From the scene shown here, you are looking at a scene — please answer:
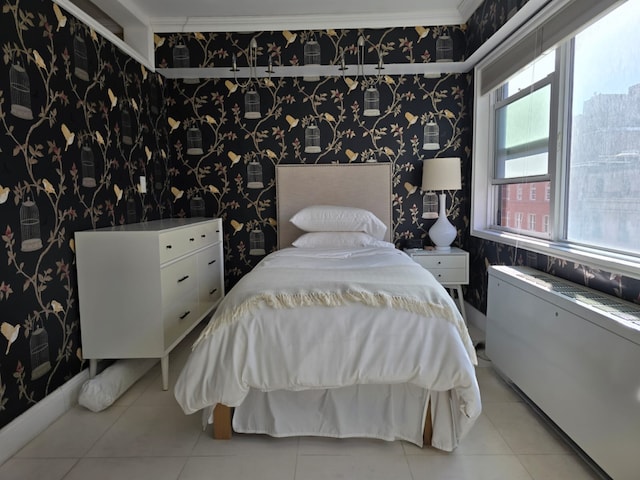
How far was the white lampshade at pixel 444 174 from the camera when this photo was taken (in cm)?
353

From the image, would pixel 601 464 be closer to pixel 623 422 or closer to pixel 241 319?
pixel 623 422

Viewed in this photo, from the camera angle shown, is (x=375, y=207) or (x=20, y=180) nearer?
(x=20, y=180)

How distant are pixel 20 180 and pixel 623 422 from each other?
271 cm

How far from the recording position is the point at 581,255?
2094 mm

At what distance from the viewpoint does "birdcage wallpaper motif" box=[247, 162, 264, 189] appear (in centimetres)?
386

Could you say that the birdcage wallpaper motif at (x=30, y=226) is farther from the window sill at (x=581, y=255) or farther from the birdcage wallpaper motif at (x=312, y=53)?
the window sill at (x=581, y=255)

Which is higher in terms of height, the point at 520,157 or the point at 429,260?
the point at 520,157

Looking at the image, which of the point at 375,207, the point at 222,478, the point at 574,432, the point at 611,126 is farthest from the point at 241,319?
the point at 375,207

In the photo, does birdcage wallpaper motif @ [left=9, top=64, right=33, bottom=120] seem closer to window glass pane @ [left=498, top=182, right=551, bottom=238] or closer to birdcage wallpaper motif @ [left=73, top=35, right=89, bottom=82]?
birdcage wallpaper motif @ [left=73, top=35, right=89, bottom=82]

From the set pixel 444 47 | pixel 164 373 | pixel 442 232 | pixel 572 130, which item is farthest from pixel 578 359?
pixel 444 47

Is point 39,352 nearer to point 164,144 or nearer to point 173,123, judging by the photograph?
point 164,144

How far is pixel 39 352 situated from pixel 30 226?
24.9 inches

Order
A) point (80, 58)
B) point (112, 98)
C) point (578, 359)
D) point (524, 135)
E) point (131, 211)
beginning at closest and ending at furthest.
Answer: point (578, 359) → point (80, 58) → point (112, 98) → point (524, 135) → point (131, 211)

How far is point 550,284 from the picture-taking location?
214 cm
